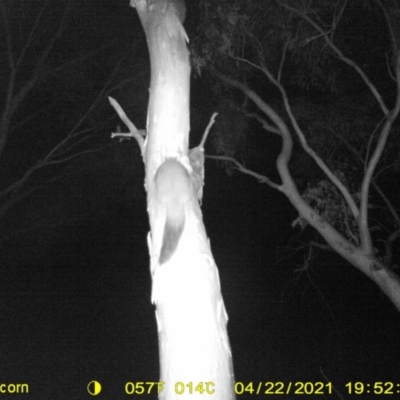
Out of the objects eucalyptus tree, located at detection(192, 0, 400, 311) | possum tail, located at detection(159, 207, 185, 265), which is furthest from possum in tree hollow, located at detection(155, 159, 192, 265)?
eucalyptus tree, located at detection(192, 0, 400, 311)

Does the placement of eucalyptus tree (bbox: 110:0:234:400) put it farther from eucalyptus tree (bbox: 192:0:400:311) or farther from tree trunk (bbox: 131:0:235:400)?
eucalyptus tree (bbox: 192:0:400:311)

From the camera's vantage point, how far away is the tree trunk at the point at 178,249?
8.79ft

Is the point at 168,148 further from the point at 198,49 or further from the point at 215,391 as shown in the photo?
the point at 198,49

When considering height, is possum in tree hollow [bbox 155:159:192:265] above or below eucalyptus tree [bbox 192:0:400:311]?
below

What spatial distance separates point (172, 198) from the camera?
307 cm

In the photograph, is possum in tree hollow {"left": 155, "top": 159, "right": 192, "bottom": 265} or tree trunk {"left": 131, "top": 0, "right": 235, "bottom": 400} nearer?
tree trunk {"left": 131, "top": 0, "right": 235, "bottom": 400}

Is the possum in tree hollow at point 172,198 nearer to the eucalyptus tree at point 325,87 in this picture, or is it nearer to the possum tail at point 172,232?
the possum tail at point 172,232

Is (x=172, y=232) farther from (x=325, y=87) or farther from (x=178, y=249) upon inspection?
(x=325, y=87)

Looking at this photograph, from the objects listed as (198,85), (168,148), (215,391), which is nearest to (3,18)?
(198,85)

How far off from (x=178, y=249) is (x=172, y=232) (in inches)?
3.3

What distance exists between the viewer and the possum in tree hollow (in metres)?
2.99

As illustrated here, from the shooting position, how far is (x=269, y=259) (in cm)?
1852

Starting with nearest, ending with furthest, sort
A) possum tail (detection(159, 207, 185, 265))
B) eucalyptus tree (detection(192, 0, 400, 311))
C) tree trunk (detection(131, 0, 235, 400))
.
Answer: tree trunk (detection(131, 0, 235, 400)) < possum tail (detection(159, 207, 185, 265)) < eucalyptus tree (detection(192, 0, 400, 311))

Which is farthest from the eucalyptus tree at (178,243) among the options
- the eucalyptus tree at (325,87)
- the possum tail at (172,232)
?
the eucalyptus tree at (325,87)
